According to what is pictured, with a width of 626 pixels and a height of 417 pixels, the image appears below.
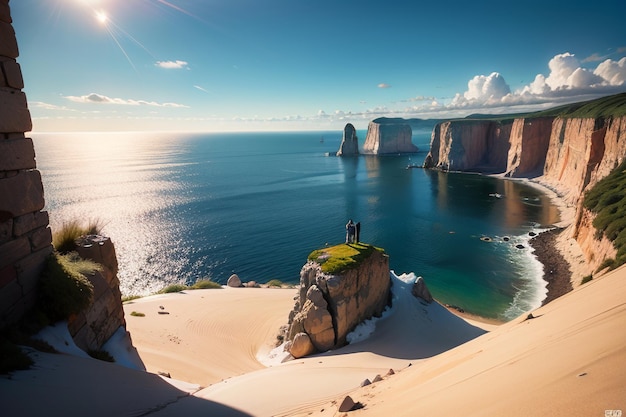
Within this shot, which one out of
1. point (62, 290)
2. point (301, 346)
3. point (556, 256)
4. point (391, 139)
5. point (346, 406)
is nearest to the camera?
point (346, 406)

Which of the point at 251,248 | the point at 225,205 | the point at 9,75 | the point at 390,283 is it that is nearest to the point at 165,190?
the point at 225,205

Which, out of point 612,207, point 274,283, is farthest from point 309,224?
point 612,207

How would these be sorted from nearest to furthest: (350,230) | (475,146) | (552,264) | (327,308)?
1. (327,308)
2. (350,230)
3. (552,264)
4. (475,146)

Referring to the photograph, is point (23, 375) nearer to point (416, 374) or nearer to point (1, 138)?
point (1, 138)

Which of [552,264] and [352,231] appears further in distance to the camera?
[552,264]

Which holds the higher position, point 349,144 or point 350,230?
point 349,144

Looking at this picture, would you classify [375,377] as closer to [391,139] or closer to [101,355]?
[101,355]

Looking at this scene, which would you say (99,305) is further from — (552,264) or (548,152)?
(548,152)

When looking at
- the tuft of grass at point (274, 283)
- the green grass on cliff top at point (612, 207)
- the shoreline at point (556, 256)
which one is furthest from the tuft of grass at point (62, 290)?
the shoreline at point (556, 256)

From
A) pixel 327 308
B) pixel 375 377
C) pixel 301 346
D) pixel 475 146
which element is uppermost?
pixel 475 146
